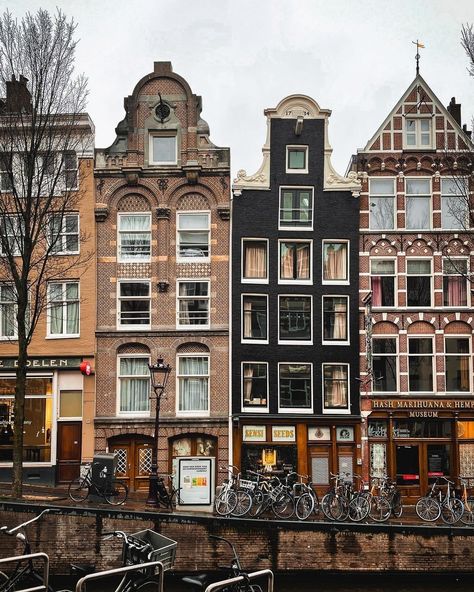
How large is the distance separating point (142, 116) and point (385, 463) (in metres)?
15.9

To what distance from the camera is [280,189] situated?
29469 millimetres

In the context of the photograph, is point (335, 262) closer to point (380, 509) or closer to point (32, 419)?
point (380, 509)

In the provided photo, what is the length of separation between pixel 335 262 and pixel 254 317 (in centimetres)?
375

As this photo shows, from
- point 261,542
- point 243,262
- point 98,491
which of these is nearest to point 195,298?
point 243,262

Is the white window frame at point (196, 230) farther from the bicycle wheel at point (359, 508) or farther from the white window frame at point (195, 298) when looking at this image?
the bicycle wheel at point (359, 508)

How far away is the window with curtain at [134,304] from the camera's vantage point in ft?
94.4

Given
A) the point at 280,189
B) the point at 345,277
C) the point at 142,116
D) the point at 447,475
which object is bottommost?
the point at 447,475

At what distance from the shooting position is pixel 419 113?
29.6m

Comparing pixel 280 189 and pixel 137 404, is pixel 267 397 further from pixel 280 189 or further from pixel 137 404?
pixel 280 189

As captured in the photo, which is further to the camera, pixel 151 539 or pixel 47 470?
pixel 47 470

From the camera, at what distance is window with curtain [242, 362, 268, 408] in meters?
28.5

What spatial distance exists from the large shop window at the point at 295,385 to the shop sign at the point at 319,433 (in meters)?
0.87

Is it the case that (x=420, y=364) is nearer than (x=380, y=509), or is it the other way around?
(x=380, y=509)

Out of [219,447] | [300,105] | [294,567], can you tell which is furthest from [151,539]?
[300,105]
